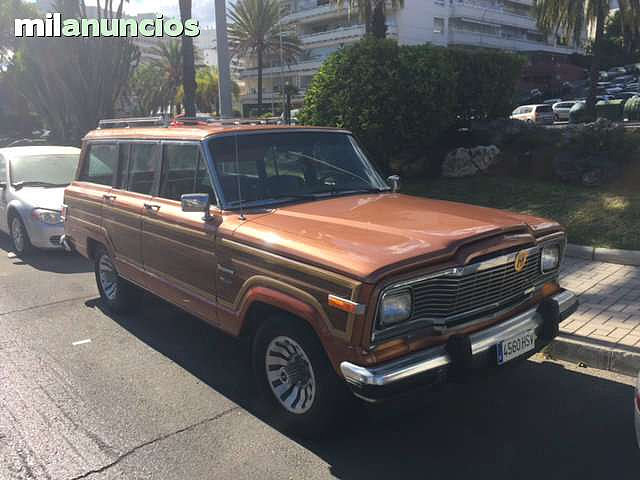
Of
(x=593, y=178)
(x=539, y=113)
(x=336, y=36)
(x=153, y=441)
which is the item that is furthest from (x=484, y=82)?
(x=336, y=36)

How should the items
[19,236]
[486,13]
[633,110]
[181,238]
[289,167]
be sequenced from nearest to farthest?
1. [181,238]
2. [289,167]
3. [19,236]
4. [633,110]
5. [486,13]

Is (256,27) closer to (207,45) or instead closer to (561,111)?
(561,111)

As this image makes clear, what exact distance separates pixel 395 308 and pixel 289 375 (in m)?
0.97

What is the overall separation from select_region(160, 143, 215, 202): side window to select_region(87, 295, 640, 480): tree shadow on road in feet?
4.85

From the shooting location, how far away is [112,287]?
6102mm

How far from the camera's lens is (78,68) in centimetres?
1909

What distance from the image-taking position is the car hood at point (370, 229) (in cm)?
311

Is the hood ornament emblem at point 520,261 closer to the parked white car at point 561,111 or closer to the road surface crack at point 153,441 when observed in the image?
the road surface crack at point 153,441

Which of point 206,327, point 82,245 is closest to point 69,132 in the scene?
point 82,245

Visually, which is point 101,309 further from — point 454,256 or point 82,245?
point 454,256

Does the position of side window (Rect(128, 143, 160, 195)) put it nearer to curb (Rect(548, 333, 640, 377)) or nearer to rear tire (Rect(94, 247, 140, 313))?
rear tire (Rect(94, 247, 140, 313))

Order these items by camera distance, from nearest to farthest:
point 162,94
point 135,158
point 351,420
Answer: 1. point 351,420
2. point 135,158
3. point 162,94

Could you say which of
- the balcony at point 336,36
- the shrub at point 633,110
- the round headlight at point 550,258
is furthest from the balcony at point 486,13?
the round headlight at point 550,258

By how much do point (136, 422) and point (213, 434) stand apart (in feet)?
1.89
